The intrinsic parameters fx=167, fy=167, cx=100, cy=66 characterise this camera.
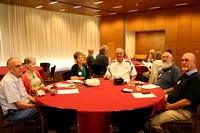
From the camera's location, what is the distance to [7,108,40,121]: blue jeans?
2.40 meters

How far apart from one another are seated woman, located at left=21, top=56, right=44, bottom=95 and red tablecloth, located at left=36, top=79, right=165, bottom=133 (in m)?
0.81

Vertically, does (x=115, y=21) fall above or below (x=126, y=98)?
above

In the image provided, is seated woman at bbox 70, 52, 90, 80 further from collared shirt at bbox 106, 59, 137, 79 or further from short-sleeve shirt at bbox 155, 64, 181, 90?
short-sleeve shirt at bbox 155, 64, 181, 90

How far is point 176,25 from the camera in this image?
9.59 meters

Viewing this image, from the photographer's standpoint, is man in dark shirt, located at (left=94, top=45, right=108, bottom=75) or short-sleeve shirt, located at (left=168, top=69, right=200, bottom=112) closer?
short-sleeve shirt, located at (left=168, top=69, right=200, bottom=112)

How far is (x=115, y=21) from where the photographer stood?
12.2 meters

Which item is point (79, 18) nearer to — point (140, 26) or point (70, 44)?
point (70, 44)

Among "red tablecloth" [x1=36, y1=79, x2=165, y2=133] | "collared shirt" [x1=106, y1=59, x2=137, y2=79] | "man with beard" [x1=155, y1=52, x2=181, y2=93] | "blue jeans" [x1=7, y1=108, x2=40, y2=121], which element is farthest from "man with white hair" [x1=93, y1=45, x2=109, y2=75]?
"blue jeans" [x1=7, y1=108, x2=40, y2=121]

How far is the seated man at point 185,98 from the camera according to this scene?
2375 millimetres

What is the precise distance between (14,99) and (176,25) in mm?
9582

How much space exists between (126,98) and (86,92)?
690 millimetres

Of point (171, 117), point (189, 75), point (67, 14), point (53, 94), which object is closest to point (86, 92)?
point (53, 94)


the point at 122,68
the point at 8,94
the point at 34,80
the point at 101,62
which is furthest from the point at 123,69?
the point at 8,94

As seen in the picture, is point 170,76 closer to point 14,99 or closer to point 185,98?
point 185,98
